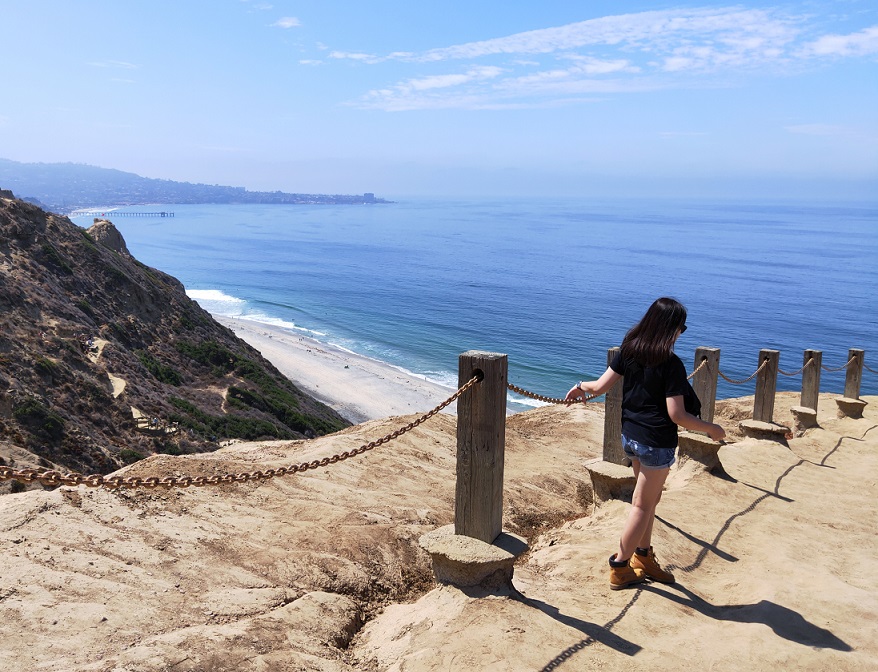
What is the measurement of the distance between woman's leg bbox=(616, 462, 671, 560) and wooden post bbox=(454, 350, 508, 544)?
0.89 metres

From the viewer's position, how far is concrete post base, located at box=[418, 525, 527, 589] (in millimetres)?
4113

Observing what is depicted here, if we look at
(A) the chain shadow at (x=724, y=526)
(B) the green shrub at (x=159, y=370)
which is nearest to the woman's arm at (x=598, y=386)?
(A) the chain shadow at (x=724, y=526)

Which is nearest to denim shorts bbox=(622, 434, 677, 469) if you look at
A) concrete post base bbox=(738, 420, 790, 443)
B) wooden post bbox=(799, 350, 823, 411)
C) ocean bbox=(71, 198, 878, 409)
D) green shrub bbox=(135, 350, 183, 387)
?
concrete post base bbox=(738, 420, 790, 443)

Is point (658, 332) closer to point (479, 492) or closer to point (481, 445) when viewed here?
point (481, 445)

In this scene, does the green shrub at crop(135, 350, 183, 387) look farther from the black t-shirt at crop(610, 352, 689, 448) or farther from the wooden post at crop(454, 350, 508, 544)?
the black t-shirt at crop(610, 352, 689, 448)

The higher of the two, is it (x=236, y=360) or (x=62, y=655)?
(x=62, y=655)

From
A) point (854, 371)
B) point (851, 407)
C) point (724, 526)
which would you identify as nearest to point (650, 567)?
point (724, 526)

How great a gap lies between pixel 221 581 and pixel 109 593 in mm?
708

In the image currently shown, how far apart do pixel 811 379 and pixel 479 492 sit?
31.9ft

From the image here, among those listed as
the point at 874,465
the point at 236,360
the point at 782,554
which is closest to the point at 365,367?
the point at 236,360

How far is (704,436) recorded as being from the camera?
748 centimetres

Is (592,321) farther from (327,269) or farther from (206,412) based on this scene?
(327,269)

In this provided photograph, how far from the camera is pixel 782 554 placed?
5.46 meters

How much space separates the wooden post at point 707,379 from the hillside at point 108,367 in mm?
8414
